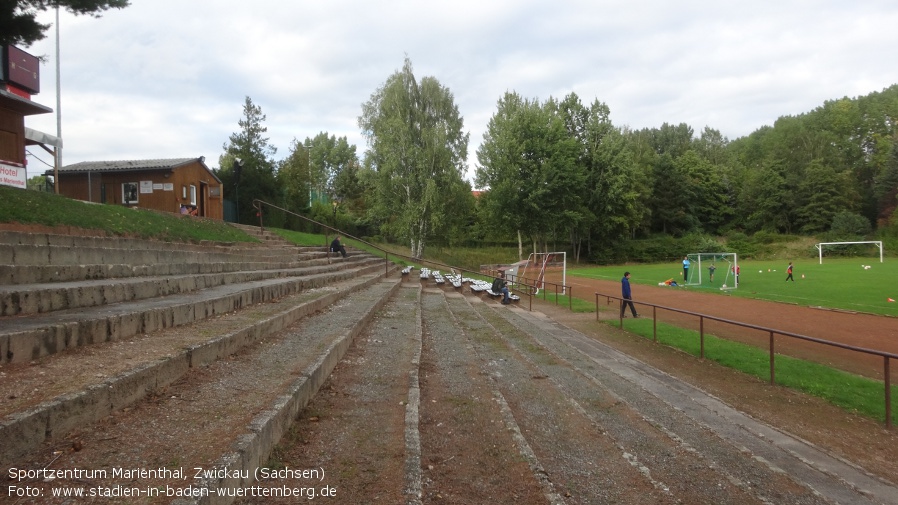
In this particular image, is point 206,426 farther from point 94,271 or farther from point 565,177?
point 565,177

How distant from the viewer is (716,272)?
35.5 m

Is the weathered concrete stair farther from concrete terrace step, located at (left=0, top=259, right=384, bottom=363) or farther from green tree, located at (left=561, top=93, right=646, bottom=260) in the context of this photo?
green tree, located at (left=561, top=93, right=646, bottom=260)

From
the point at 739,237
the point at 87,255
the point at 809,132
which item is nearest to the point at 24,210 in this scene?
the point at 87,255

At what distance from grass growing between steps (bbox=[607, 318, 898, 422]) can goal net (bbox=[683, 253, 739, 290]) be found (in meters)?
17.4

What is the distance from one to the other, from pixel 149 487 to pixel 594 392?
5666mm

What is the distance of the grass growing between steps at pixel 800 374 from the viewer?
27.0 ft

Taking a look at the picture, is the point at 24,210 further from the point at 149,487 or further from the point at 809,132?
the point at 809,132

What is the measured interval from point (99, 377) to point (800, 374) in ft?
37.0

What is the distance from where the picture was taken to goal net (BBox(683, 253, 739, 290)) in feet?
99.2

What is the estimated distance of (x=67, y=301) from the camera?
17.3 ft

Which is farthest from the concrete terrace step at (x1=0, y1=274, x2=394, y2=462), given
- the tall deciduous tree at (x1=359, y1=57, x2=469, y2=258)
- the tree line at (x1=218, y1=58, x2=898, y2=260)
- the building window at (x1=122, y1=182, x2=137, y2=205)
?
the tall deciduous tree at (x1=359, y1=57, x2=469, y2=258)

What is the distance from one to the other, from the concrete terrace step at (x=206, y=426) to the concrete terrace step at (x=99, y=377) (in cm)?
8

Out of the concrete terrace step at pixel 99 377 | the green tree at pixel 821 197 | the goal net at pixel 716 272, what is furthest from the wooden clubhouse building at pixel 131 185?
the green tree at pixel 821 197

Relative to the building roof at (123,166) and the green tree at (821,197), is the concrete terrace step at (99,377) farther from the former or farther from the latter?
the green tree at (821,197)
